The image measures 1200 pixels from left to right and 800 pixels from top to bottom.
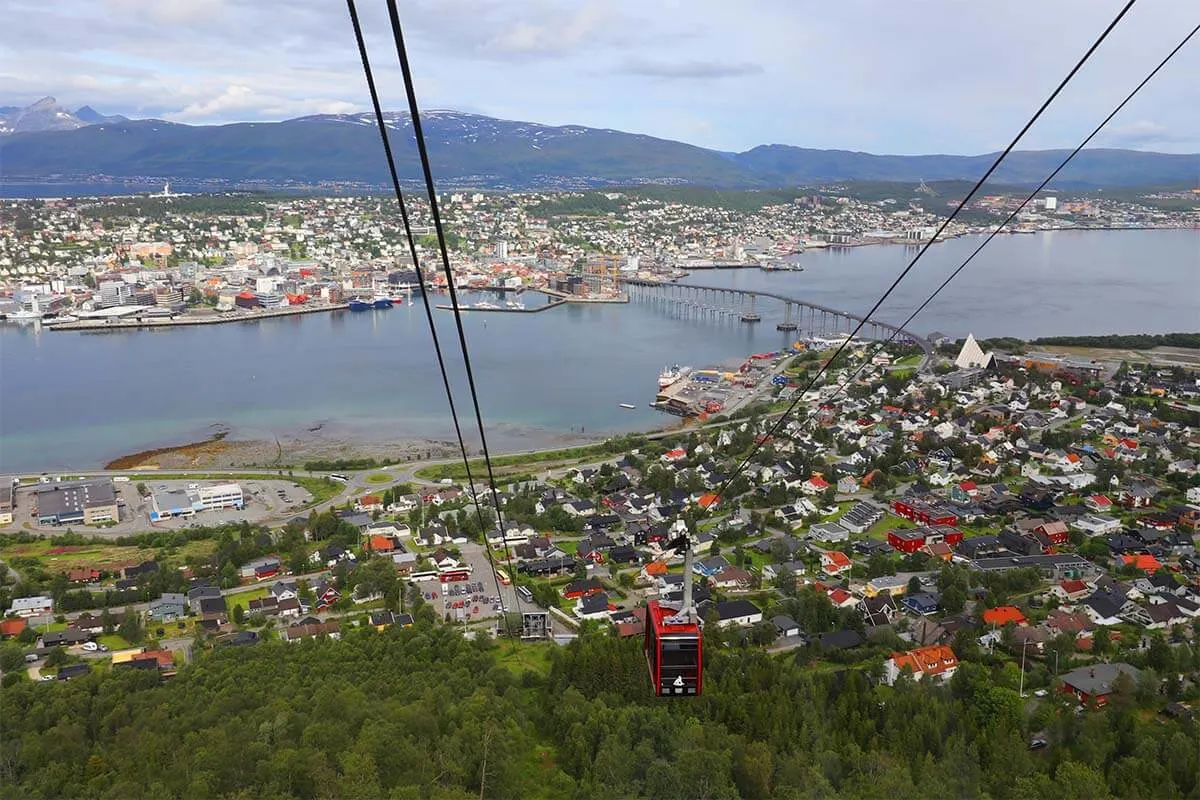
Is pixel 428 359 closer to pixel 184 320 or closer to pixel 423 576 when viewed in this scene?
pixel 184 320

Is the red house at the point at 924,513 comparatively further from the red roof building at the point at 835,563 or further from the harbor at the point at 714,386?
the harbor at the point at 714,386

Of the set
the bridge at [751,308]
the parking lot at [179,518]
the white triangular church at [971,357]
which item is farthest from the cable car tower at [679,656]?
the bridge at [751,308]

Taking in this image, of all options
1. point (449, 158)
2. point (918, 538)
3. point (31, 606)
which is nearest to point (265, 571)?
point (31, 606)

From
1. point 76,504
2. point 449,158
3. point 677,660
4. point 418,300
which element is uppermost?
point 449,158

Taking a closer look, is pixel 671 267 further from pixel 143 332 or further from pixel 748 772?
pixel 748 772

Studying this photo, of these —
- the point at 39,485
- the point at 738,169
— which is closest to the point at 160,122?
the point at 738,169

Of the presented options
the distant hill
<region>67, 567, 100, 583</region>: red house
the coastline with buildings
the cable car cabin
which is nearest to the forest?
the cable car cabin

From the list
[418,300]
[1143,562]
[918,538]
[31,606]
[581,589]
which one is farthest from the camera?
[418,300]
